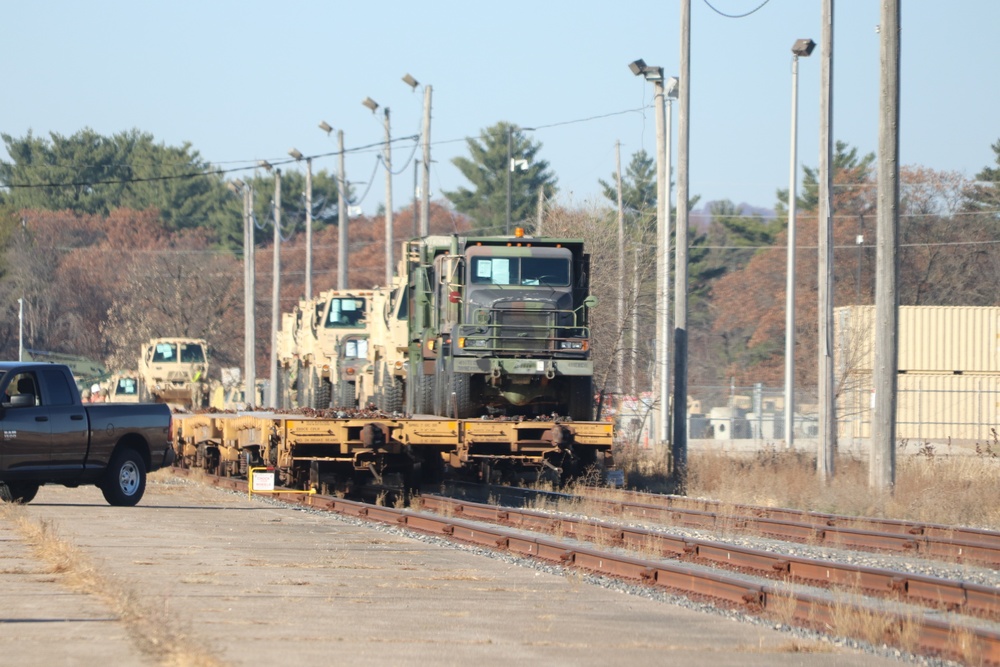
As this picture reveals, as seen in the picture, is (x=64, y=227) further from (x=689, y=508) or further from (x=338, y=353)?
(x=689, y=508)

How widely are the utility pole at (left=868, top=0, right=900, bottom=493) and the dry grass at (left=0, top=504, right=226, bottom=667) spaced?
1166 centimetres

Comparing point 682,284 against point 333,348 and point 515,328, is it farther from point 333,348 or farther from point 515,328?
point 333,348

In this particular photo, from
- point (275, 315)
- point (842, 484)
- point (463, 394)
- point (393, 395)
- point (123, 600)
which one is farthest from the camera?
point (275, 315)

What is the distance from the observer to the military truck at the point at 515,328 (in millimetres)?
22406

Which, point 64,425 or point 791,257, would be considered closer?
point 64,425

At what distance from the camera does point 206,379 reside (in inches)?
1772

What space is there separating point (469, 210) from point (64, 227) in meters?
27.4

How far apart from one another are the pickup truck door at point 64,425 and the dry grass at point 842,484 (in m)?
9.75

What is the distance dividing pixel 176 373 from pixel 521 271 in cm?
2324

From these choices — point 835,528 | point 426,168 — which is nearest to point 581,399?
point 835,528

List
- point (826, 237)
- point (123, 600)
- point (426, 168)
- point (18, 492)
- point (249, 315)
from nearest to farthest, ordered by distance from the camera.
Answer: point (123, 600)
point (18, 492)
point (826, 237)
point (426, 168)
point (249, 315)

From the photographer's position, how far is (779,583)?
12961 millimetres

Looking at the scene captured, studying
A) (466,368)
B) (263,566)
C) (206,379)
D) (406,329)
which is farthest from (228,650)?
(206,379)

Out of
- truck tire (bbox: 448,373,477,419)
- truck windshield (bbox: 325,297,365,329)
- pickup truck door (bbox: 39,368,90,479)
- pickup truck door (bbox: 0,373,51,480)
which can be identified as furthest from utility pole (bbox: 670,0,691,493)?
pickup truck door (bbox: 0,373,51,480)
